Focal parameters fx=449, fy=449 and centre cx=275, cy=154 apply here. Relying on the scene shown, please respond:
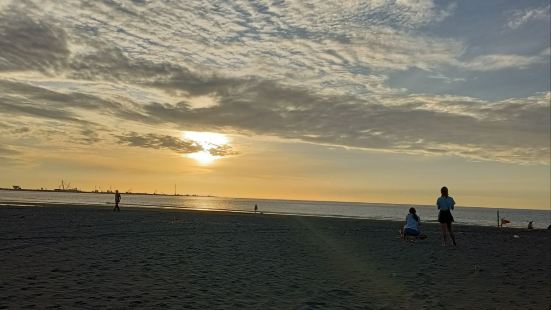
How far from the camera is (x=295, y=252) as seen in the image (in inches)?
736

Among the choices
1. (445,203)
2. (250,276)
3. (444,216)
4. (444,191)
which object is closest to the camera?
(250,276)

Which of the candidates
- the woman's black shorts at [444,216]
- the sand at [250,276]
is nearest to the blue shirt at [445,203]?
the woman's black shorts at [444,216]

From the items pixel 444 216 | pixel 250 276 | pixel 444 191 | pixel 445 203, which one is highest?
pixel 444 191

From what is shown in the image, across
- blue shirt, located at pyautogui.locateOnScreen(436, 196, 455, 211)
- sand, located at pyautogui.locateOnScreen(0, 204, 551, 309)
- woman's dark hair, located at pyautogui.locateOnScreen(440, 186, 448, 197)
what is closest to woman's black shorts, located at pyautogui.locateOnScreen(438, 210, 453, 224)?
blue shirt, located at pyautogui.locateOnScreen(436, 196, 455, 211)

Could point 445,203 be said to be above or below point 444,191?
below

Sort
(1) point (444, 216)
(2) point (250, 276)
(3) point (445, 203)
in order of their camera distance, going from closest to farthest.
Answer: (2) point (250, 276) < (3) point (445, 203) < (1) point (444, 216)

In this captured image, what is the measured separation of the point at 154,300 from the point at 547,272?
13.9m

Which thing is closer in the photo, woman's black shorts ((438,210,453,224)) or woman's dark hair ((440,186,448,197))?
woman's dark hair ((440,186,448,197))

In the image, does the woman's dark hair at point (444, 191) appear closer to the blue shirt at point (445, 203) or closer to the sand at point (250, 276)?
the blue shirt at point (445, 203)

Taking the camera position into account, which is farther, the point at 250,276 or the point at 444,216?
the point at 444,216

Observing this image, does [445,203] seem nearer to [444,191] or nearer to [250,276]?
[444,191]

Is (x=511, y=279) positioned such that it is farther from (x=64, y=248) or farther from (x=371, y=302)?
(x=64, y=248)

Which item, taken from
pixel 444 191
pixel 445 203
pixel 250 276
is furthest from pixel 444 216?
pixel 250 276

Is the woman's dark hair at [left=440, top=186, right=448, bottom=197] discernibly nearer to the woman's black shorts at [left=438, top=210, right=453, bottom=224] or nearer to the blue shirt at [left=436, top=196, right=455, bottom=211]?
the blue shirt at [left=436, top=196, right=455, bottom=211]
